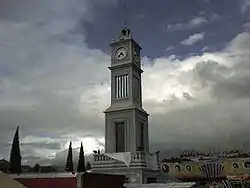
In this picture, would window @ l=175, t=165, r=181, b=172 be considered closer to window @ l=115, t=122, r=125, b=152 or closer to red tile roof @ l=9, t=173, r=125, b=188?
window @ l=115, t=122, r=125, b=152

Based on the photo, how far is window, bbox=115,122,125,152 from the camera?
1003 inches

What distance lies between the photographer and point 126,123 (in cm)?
2541

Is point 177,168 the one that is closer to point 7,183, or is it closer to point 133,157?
point 133,157

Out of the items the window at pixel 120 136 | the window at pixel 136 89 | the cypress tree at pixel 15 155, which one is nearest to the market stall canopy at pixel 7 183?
the window at pixel 120 136

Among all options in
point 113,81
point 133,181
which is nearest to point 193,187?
point 133,181

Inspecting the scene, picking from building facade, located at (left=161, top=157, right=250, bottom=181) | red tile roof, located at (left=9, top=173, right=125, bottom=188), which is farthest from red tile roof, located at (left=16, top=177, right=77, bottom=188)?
building facade, located at (left=161, top=157, right=250, bottom=181)

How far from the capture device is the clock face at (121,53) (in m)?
27.0

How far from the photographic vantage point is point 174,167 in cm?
3609

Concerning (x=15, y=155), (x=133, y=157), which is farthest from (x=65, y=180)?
(x=15, y=155)

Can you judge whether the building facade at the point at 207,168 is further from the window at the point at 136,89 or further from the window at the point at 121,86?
the window at the point at 121,86

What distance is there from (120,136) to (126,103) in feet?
8.05

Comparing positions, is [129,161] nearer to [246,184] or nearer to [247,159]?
[246,184]

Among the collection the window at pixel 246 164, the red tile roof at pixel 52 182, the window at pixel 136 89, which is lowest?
the red tile roof at pixel 52 182

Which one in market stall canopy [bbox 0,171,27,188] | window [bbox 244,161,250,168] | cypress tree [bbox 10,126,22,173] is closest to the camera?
market stall canopy [bbox 0,171,27,188]
